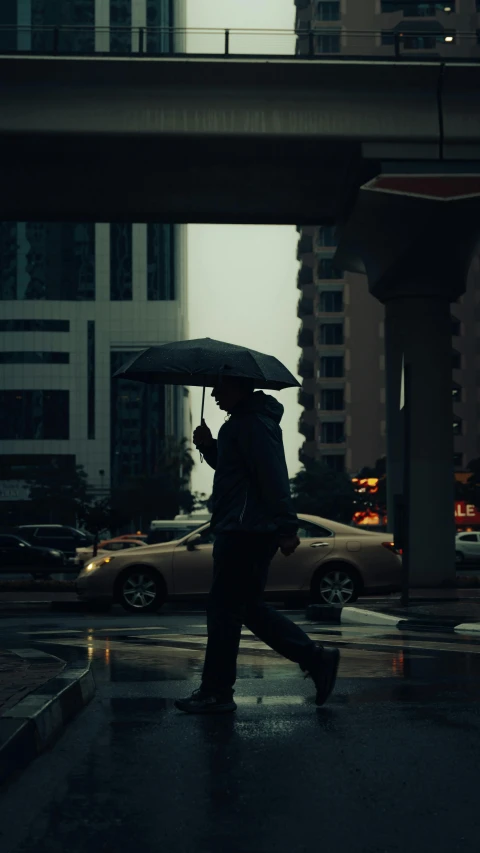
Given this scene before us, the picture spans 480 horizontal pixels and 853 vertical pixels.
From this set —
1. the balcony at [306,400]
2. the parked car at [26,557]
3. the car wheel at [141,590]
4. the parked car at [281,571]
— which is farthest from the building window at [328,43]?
the balcony at [306,400]

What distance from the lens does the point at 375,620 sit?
1412cm

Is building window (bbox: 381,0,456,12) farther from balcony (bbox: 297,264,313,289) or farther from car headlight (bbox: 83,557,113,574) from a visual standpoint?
car headlight (bbox: 83,557,113,574)

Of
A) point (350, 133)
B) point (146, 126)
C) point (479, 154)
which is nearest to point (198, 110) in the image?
point (146, 126)

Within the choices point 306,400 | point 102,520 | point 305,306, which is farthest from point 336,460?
point 102,520

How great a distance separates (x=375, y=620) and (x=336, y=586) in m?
4.00

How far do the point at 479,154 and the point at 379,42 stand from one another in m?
3.10

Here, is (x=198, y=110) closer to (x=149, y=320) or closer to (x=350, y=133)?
(x=350, y=133)

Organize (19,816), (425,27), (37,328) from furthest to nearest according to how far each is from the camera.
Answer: (37,328), (425,27), (19,816)

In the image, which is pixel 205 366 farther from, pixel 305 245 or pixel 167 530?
pixel 305 245

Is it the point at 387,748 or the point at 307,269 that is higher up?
the point at 307,269

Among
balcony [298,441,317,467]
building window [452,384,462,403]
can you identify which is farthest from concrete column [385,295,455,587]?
balcony [298,441,317,467]

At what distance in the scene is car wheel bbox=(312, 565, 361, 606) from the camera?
59.2 feet

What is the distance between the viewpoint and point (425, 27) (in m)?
93.4

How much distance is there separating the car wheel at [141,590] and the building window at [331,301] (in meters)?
90.5
